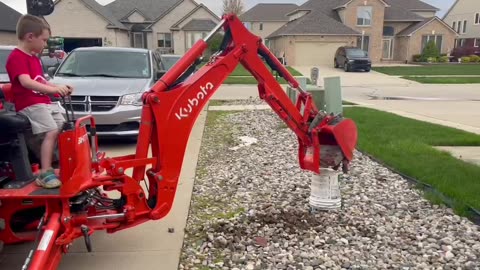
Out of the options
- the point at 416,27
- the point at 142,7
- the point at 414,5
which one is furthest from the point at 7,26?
the point at 414,5

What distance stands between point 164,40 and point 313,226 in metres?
52.3

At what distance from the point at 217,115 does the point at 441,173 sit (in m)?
7.35

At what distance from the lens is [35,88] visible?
3.57m

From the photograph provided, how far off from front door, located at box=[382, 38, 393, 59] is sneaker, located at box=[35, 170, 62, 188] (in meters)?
49.9

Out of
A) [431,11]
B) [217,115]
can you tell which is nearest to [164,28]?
[431,11]

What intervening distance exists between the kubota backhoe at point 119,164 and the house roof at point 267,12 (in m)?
68.5

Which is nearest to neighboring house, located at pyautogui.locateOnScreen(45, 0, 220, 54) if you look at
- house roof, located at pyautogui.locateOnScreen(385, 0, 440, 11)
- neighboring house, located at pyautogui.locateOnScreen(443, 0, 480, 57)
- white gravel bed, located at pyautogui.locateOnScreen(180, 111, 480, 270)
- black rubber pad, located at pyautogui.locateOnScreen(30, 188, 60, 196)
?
house roof, located at pyautogui.locateOnScreen(385, 0, 440, 11)

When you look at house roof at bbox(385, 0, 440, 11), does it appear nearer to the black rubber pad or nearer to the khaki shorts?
the khaki shorts

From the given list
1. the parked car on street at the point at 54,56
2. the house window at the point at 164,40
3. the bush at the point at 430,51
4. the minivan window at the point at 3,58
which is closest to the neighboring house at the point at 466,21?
the bush at the point at 430,51

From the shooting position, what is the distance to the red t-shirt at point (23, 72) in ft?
12.0

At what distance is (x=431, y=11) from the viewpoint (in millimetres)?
56594

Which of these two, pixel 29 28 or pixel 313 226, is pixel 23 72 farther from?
pixel 313 226

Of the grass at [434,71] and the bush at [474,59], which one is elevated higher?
the bush at [474,59]

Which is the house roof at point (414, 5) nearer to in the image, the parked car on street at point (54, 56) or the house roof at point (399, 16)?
the house roof at point (399, 16)
